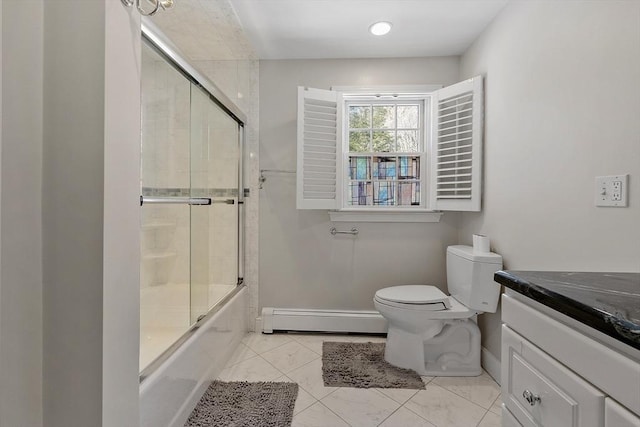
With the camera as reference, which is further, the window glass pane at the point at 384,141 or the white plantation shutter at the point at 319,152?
the window glass pane at the point at 384,141

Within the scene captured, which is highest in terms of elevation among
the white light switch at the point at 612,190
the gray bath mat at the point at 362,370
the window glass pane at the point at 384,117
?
the window glass pane at the point at 384,117

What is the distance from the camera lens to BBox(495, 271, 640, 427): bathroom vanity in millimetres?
489

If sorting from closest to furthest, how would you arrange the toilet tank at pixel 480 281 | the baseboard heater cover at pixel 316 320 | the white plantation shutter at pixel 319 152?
the toilet tank at pixel 480 281 → the white plantation shutter at pixel 319 152 → the baseboard heater cover at pixel 316 320

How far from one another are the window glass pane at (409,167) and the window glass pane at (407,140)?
0.32 ft

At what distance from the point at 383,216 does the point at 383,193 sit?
216 millimetres

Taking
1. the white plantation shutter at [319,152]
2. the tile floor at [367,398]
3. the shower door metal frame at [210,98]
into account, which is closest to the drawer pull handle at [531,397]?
the tile floor at [367,398]

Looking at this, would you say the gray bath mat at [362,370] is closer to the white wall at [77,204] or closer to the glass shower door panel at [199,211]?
the glass shower door panel at [199,211]

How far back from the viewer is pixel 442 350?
1.94 m

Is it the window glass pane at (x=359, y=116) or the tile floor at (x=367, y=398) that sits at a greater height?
the window glass pane at (x=359, y=116)

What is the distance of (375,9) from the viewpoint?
1.86 m

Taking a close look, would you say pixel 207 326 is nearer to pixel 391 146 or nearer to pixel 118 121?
pixel 118 121

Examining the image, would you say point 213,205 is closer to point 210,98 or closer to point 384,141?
point 210,98

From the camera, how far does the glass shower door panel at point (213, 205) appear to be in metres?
1.84

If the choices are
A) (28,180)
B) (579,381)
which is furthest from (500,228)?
(28,180)
